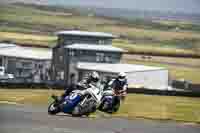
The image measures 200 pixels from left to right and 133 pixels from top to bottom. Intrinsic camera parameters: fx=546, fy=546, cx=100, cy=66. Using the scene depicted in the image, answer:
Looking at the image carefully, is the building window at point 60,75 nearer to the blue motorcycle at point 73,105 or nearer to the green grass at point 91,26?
the green grass at point 91,26

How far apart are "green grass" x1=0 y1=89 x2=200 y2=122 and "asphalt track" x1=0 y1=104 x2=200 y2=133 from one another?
2.72 ft

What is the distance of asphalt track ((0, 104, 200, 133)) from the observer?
7.90m

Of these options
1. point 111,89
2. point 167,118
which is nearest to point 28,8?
point 111,89

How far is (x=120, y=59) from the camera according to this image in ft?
44.6

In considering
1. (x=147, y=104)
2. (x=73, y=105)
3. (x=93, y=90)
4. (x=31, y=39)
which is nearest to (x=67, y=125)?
(x=73, y=105)

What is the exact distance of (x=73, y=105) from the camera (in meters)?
10.2

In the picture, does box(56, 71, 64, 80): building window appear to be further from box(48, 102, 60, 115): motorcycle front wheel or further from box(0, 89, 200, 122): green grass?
box(48, 102, 60, 115): motorcycle front wheel

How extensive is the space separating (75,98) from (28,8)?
4098mm

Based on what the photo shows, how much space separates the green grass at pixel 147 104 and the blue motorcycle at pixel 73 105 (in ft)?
3.60

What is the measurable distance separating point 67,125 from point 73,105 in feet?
5.72

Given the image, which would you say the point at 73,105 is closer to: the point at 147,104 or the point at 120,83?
the point at 120,83

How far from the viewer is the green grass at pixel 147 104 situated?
37.6 ft

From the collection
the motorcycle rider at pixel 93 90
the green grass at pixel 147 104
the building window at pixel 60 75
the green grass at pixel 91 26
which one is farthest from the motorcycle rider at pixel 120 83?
the green grass at pixel 91 26

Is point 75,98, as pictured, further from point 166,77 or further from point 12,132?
point 166,77
